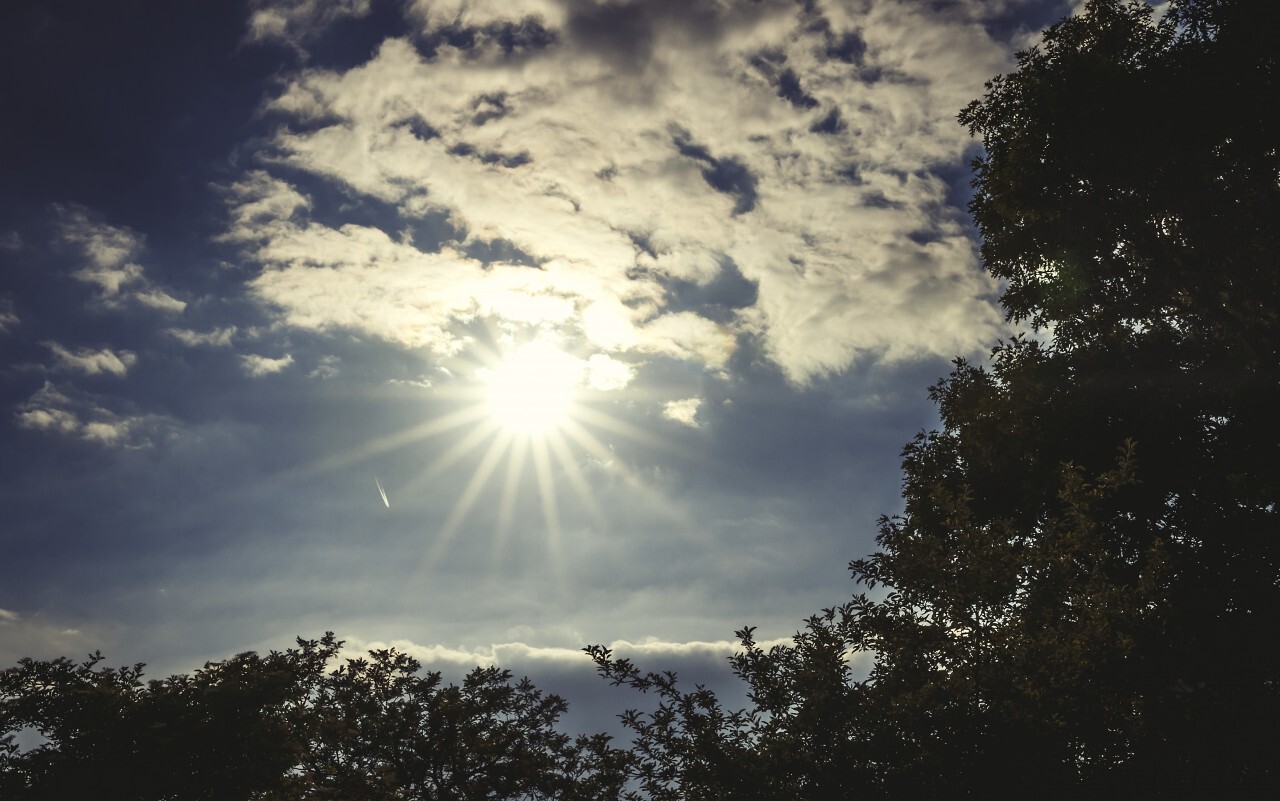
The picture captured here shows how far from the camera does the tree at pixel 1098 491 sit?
27.8ft

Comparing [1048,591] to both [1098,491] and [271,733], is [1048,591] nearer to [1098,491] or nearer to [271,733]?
[1098,491]

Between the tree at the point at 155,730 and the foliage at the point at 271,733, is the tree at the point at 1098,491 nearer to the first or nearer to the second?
the foliage at the point at 271,733

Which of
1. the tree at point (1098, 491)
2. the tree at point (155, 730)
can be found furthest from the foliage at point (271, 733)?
the tree at point (1098, 491)

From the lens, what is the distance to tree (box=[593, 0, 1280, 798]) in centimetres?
846

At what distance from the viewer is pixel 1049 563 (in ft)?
31.9

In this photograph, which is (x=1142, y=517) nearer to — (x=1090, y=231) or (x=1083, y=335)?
(x=1083, y=335)

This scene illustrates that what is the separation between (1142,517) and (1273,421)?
10.4 feet

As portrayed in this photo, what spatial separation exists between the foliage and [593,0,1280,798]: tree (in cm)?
672

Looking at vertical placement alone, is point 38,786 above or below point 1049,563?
above

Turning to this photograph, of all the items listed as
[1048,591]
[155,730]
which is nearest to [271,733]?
[155,730]

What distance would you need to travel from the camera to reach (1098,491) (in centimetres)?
1096

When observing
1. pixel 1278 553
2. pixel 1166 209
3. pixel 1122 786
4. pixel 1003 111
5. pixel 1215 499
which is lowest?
pixel 1122 786

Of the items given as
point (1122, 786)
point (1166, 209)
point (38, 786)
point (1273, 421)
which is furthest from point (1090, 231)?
point (38, 786)

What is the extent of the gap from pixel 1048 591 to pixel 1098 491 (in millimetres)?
2085
